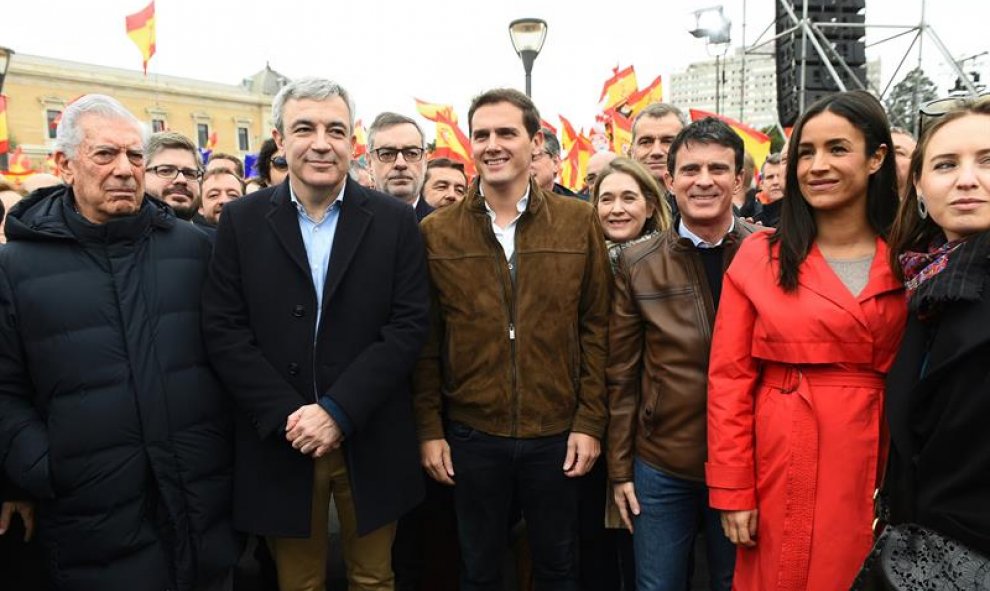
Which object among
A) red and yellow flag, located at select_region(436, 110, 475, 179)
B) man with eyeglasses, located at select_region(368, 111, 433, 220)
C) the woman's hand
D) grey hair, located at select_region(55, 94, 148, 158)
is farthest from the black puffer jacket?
red and yellow flag, located at select_region(436, 110, 475, 179)

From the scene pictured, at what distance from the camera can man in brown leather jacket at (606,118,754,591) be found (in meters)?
2.49

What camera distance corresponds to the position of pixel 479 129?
273 centimetres

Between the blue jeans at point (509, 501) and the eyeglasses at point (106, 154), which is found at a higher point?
the eyeglasses at point (106, 154)

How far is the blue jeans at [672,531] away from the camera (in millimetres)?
2557

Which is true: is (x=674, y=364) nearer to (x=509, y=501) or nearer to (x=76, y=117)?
(x=509, y=501)

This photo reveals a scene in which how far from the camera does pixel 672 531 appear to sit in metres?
2.58

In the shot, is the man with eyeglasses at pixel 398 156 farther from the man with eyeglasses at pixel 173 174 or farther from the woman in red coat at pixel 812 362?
the woman in red coat at pixel 812 362

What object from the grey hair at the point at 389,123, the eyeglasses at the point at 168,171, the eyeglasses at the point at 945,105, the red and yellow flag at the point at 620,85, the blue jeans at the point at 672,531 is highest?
the red and yellow flag at the point at 620,85

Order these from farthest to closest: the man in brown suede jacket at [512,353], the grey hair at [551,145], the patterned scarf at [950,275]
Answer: the grey hair at [551,145] → the man in brown suede jacket at [512,353] → the patterned scarf at [950,275]

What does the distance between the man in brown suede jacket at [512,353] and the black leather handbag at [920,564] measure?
1144mm

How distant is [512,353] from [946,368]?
4.78ft

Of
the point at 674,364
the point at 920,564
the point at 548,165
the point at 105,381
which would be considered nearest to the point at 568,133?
the point at 548,165

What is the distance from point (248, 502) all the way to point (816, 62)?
13.9 metres

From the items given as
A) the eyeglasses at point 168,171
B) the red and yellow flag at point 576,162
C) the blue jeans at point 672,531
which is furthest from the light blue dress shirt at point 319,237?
the red and yellow flag at point 576,162
